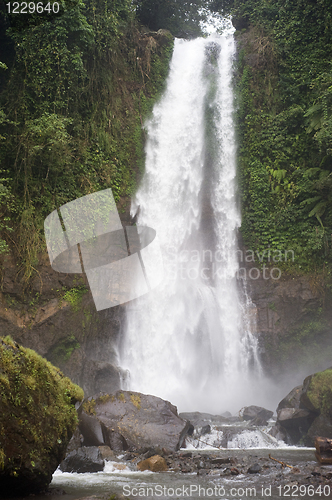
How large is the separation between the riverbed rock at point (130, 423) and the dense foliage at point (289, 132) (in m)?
8.01

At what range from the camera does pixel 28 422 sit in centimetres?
420

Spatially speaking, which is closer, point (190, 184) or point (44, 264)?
point (44, 264)

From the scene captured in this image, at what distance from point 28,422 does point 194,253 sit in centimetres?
1093

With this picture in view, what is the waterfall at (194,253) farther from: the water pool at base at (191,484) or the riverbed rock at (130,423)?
the water pool at base at (191,484)

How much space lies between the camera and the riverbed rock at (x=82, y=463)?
6.10 m

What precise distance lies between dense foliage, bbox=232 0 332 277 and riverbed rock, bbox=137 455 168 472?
376 inches

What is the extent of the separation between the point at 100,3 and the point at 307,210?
10919mm

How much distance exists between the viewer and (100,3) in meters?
13.7

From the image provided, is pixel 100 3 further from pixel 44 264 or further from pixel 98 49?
pixel 44 264

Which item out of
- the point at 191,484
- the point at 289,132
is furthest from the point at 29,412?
the point at 289,132

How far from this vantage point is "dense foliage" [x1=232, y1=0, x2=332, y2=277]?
1398 centimetres

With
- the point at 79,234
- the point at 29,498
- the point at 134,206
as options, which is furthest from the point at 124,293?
the point at 29,498

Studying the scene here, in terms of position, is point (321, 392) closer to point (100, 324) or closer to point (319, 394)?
point (319, 394)

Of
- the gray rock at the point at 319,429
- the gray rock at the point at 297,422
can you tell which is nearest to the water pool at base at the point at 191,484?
the gray rock at the point at 319,429
